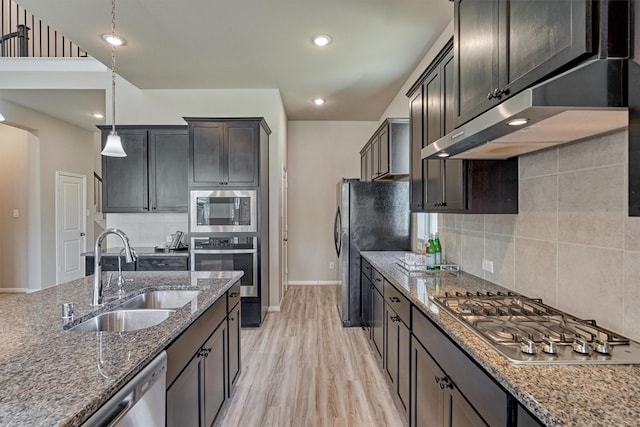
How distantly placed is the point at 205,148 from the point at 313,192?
99.7 inches

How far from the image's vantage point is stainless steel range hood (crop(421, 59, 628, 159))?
957 mm

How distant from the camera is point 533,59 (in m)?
1.15

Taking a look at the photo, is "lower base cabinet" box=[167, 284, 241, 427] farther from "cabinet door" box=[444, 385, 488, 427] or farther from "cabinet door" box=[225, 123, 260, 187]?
"cabinet door" box=[225, 123, 260, 187]

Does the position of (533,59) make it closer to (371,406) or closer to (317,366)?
(371,406)

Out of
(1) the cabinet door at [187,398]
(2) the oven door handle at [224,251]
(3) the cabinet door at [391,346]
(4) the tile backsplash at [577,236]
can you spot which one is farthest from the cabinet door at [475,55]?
(2) the oven door handle at [224,251]

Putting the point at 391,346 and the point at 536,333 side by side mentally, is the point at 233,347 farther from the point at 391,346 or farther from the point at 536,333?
the point at 536,333

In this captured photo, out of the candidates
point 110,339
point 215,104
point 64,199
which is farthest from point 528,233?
point 64,199

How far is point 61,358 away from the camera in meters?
1.07

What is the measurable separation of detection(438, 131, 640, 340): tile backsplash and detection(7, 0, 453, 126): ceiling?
68.9 inches

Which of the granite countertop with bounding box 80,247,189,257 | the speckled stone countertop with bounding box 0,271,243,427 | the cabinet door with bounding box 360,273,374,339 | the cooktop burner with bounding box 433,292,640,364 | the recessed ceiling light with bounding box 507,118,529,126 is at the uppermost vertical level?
the recessed ceiling light with bounding box 507,118,529,126

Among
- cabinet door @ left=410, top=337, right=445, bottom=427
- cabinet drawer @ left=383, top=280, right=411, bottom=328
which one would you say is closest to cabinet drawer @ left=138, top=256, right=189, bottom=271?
cabinet drawer @ left=383, top=280, right=411, bottom=328

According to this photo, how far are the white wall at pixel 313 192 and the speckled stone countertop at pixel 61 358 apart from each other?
13.9 ft

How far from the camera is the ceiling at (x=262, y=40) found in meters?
2.69

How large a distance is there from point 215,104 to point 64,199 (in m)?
3.84
